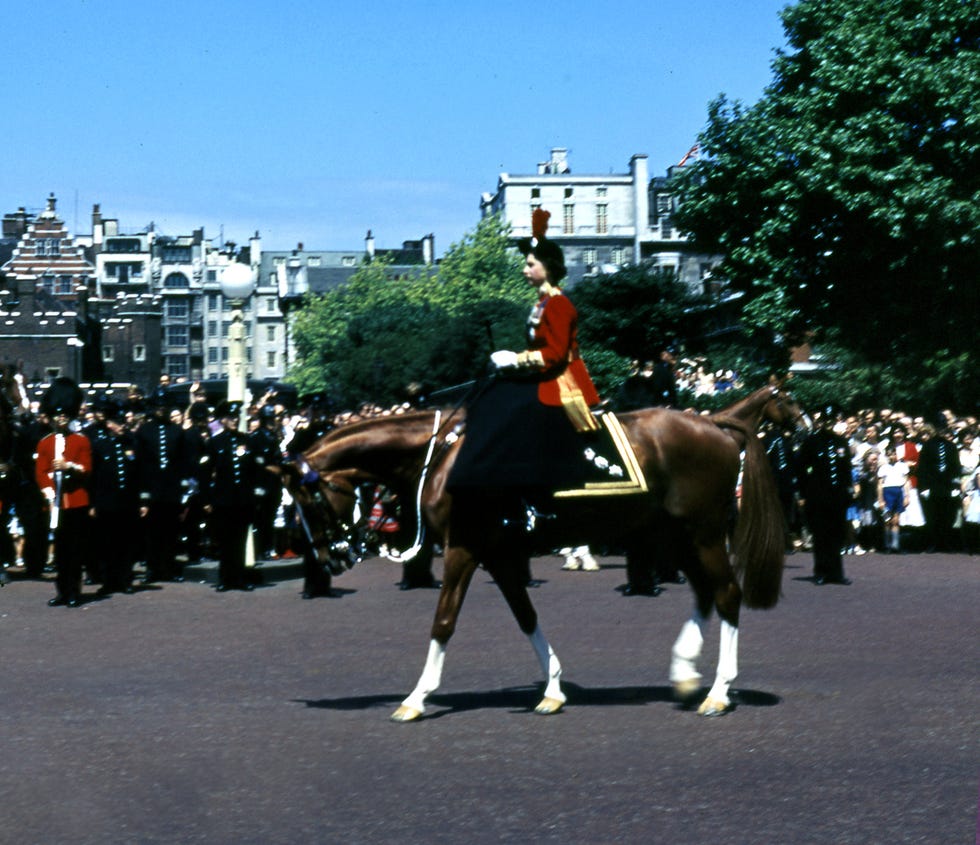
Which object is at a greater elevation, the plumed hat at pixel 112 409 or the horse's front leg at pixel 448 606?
the plumed hat at pixel 112 409

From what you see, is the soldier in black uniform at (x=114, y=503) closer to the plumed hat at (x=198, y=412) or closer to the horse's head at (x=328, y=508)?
the plumed hat at (x=198, y=412)

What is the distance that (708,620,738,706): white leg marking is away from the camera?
1024cm

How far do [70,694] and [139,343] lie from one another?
443 ft

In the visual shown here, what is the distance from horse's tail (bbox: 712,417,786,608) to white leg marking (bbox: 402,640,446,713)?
1833 mm

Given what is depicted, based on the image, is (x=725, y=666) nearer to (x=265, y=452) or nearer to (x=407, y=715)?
(x=407, y=715)

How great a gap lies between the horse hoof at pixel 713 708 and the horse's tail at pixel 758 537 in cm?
90

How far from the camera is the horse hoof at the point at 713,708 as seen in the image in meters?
10.1

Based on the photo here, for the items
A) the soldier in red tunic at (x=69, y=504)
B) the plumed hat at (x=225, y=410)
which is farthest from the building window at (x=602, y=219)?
the soldier in red tunic at (x=69, y=504)

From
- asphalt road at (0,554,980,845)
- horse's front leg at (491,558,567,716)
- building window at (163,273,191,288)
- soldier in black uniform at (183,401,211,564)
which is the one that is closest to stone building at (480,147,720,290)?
building window at (163,273,191,288)

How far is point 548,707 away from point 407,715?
2.47 ft

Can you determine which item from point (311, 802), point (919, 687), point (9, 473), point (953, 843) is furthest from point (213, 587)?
point (953, 843)

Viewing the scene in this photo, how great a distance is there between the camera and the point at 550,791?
784 cm

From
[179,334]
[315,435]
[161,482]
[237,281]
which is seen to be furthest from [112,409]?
[179,334]

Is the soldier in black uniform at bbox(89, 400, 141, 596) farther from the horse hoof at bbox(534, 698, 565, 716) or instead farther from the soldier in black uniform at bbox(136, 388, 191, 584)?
the horse hoof at bbox(534, 698, 565, 716)
